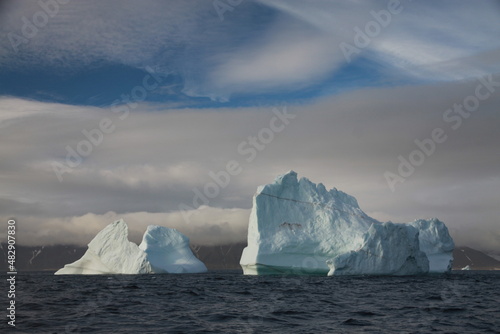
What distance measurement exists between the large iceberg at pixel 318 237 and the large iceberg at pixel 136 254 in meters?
16.6

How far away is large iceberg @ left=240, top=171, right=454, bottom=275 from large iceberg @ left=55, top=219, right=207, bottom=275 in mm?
16589

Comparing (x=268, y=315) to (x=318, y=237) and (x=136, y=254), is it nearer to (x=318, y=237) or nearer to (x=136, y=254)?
(x=318, y=237)

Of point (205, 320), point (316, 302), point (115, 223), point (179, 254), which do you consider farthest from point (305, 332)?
point (179, 254)

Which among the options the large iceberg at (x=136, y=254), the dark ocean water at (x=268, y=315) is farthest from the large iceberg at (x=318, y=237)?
the dark ocean water at (x=268, y=315)

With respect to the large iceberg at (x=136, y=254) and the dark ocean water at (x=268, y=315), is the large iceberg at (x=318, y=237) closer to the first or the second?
the large iceberg at (x=136, y=254)

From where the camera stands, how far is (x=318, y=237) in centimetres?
4009

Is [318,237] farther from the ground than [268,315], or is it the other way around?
[318,237]

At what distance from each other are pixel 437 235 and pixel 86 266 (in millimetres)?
44223

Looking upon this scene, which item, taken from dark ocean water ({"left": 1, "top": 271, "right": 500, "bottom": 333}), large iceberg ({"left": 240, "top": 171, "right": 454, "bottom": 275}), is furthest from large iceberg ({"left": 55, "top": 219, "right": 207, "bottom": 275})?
dark ocean water ({"left": 1, "top": 271, "right": 500, "bottom": 333})

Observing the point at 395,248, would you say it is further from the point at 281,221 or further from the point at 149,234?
the point at 149,234

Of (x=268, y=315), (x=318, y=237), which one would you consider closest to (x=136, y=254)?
(x=318, y=237)

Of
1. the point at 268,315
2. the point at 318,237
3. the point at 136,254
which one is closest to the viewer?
the point at 268,315

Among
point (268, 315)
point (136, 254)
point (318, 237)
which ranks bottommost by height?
point (268, 315)

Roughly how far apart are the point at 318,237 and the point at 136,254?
77.0 ft
